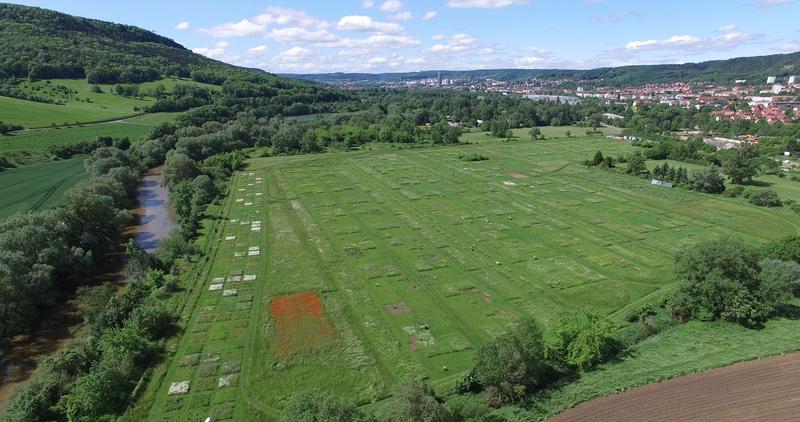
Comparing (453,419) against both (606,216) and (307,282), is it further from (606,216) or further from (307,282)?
(606,216)

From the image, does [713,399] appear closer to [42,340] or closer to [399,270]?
[399,270]

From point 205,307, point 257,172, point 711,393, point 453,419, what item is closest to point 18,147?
point 257,172

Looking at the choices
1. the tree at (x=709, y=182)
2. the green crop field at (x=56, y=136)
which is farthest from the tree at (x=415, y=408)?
the green crop field at (x=56, y=136)

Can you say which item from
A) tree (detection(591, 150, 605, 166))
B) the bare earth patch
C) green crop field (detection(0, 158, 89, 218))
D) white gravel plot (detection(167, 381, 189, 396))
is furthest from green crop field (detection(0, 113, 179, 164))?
tree (detection(591, 150, 605, 166))

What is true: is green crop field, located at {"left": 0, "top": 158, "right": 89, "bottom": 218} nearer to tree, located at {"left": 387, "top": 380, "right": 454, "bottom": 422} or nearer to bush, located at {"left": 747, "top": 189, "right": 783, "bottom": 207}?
tree, located at {"left": 387, "top": 380, "right": 454, "bottom": 422}

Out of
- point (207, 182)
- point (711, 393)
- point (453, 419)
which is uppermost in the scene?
point (207, 182)

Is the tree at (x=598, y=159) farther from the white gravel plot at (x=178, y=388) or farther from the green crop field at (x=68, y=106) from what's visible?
the green crop field at (x=68, y=106)
